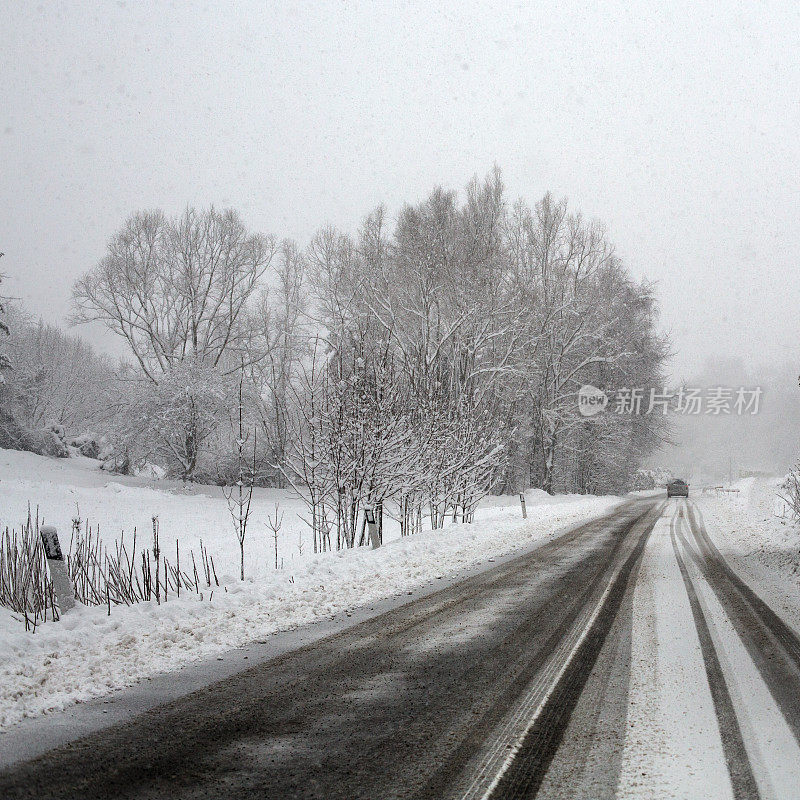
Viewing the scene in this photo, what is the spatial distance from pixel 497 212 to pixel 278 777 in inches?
1197

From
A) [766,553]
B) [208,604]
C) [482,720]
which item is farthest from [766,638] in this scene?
[766,553]

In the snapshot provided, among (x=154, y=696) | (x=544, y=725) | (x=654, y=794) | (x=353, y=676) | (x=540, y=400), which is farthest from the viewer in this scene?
(x=540, y=400)

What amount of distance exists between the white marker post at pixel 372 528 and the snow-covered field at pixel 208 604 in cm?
49

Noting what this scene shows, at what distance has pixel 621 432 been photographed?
38.5 meters

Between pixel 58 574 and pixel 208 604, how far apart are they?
151 centimetres

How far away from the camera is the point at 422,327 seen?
85.6 feet

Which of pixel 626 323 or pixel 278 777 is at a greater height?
pixel 626 323

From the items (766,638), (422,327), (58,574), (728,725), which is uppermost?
(422,327)

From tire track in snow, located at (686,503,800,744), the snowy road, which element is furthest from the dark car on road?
the snowy road

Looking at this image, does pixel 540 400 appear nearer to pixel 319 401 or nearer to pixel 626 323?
pixel 626 323

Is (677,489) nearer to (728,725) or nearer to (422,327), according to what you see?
(422,327)

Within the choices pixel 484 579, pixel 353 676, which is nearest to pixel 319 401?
pixel 484 579

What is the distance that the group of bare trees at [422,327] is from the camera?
2686cm

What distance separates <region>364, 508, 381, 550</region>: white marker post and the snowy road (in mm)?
5914
